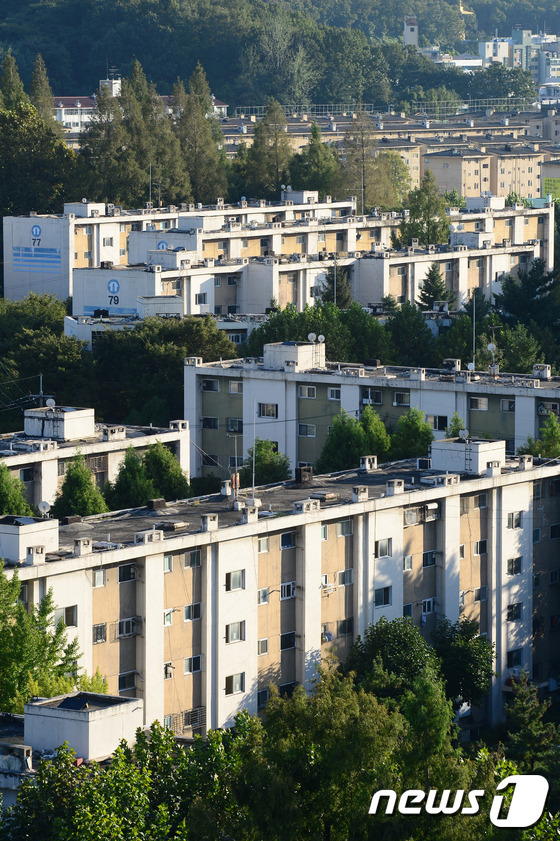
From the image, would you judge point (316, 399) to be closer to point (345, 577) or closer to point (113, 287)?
point (345, 577)

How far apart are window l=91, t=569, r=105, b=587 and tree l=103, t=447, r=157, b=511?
10.9 meters

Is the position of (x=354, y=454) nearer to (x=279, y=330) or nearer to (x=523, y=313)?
(x=279, y=330)

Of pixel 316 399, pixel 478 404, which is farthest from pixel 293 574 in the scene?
pixel 316 399

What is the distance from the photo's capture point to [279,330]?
62.2 metres

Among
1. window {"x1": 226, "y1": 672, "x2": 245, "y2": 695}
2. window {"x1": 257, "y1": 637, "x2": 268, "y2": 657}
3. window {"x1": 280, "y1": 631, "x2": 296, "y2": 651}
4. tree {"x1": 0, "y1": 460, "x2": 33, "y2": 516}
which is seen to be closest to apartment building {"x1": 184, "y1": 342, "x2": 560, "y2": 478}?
tree {"x1": 0, "y1": 460, "x2": 33, "y2": 516}

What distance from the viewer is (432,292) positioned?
70188mm

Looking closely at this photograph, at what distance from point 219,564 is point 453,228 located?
50.8 metres

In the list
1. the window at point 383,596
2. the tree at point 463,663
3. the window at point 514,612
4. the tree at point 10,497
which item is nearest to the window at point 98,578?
the window at point 383,596

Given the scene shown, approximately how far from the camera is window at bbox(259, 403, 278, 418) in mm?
52594

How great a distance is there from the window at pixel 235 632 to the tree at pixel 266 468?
1148 cm

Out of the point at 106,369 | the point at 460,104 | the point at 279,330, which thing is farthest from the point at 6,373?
the point at 460,104

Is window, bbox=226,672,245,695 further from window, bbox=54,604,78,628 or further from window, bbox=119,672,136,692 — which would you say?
window, bbox=54,604,78,628

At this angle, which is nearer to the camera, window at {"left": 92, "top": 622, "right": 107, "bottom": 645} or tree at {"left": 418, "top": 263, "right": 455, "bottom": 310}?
window at {"left": 92, "top": 622, "right": 107, "bottom": 645}

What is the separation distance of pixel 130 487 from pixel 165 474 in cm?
152
